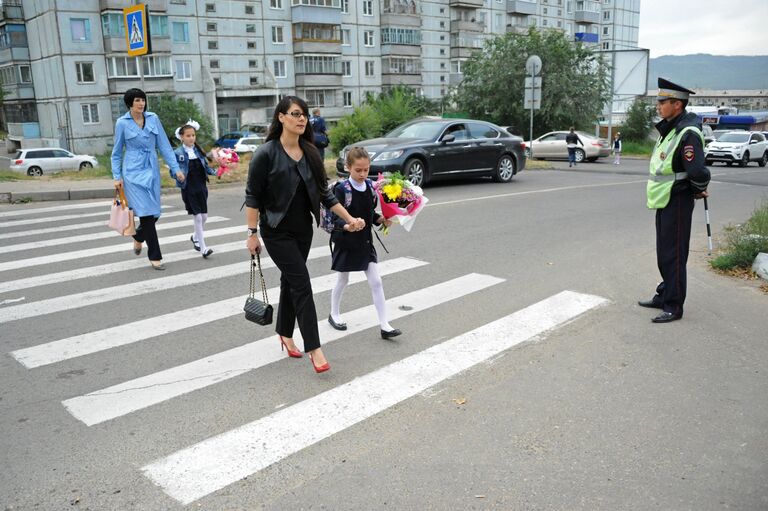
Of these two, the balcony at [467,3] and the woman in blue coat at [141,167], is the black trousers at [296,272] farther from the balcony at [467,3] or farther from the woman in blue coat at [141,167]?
the balcony at [467,3]

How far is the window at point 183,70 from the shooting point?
2096 inches

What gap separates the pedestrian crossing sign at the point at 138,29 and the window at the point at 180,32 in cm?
4077

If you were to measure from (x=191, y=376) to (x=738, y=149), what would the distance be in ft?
98.8

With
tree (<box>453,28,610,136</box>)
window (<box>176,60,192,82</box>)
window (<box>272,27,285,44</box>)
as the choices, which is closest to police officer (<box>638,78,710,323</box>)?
tree (<box>453,28,610,136</box>)

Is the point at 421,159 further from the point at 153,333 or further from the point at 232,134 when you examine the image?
the point at 232,134

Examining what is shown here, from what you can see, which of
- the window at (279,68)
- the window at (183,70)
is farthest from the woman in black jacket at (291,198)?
the window at (279,68)

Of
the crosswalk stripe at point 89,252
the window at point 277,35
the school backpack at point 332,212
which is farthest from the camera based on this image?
the window at point 277,35

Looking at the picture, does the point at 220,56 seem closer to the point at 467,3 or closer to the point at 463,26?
the point at 463,26

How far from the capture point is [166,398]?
4.43 meters

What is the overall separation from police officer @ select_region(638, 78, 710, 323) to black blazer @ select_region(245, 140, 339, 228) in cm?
325

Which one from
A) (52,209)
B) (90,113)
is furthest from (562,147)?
(90,113)

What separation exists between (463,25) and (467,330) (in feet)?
236

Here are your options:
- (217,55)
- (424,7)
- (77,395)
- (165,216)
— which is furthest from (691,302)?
(424,7)

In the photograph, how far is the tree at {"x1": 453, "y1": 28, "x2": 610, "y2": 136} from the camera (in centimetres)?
3331
